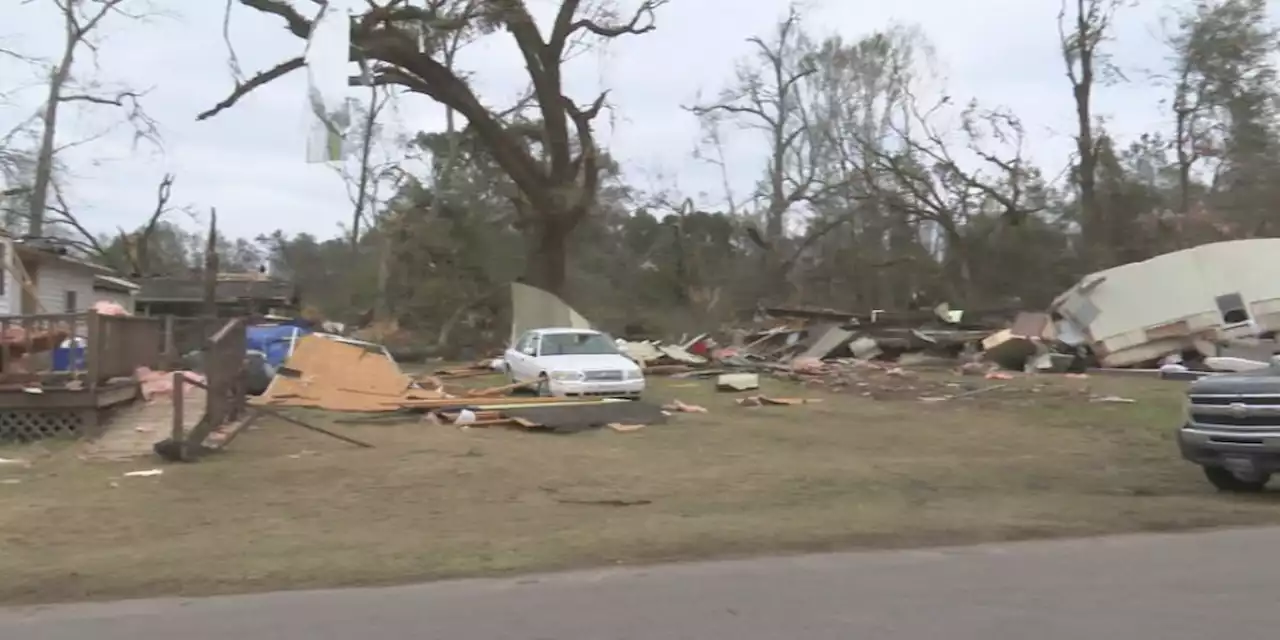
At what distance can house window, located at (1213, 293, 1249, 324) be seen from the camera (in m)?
26.5

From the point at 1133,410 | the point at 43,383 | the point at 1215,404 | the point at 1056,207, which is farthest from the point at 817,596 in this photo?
the point at 1056,207

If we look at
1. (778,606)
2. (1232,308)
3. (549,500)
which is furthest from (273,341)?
(1232,308)

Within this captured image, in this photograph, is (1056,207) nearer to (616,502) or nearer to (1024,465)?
(1024,465)

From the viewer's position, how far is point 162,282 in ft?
144

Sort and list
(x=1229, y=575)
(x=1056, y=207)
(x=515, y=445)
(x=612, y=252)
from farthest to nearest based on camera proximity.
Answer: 1. (x=612, y=252)
2. (x=1056, y=207)
3. (x=515, y=445)
4. (x=1229, y=575)

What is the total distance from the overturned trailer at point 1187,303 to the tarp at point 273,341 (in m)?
18.2

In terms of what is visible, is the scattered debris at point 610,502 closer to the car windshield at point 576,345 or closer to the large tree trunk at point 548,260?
A: the car windshield at point 576,345

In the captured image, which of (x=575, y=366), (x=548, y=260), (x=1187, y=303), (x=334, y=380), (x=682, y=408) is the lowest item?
(x=682, y=408)

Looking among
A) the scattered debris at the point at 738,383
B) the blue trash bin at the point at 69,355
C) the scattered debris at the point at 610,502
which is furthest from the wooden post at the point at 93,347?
the scattered debris at the point at 738,383

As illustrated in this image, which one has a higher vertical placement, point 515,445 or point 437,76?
point 437,76

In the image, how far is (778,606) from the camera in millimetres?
7324

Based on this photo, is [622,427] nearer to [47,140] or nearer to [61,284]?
[61,284]

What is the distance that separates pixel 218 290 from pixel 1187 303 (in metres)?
31.6

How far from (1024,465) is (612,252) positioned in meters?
44.5
